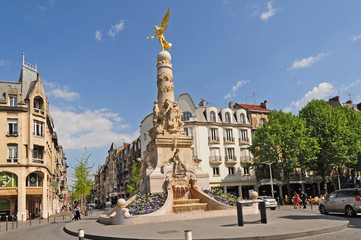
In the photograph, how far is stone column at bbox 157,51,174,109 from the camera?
993 inches

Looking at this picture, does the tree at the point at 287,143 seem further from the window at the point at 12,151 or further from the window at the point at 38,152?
the window at the point at 12,151

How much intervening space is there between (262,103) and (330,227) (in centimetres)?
4911

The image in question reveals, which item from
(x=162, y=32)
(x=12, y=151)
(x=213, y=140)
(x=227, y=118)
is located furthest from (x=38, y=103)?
(x=227, y=118)

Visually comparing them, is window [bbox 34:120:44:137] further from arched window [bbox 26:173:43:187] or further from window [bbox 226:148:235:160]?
window [bbox 226:148:235:160]

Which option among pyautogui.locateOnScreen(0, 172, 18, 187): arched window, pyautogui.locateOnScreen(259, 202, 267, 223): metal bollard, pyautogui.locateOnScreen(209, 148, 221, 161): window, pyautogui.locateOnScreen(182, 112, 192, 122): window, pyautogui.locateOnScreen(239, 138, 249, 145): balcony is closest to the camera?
pyautogui.locateOnScreen(259, 202, 267, 223): metal bollard

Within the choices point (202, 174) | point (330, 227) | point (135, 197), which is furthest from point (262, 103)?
point (330, 227)

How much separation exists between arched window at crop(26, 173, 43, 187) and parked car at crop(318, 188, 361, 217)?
3229 centimetres

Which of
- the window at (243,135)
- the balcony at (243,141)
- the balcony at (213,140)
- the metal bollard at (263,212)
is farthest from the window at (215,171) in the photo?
the metal bollard at (263,212)

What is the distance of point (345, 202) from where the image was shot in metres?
19.4

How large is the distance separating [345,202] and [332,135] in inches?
1022

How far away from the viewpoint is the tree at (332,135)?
4194 centimetres

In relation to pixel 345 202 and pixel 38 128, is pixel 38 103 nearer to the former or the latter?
pixel 38 128

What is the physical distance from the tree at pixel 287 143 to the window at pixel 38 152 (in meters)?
29.0

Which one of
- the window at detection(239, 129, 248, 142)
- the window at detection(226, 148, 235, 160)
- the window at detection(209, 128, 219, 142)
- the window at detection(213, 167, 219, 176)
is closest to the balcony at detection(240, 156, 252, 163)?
the window at detection(226, 148, 235, 160)
